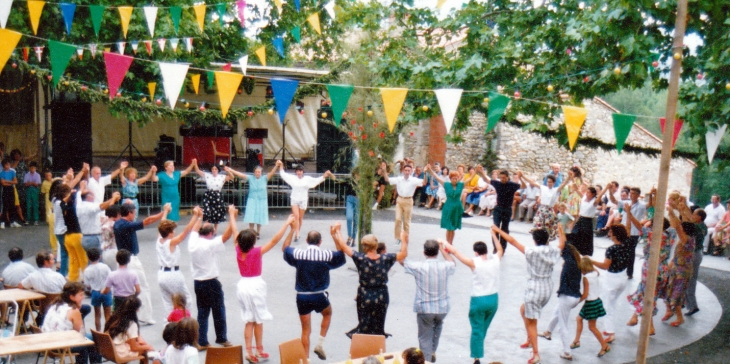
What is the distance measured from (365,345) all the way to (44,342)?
276 cm

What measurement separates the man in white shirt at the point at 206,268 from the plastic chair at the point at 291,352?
170 centimetres

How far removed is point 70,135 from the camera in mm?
17609

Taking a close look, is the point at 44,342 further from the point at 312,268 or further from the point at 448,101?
the point at 448,101

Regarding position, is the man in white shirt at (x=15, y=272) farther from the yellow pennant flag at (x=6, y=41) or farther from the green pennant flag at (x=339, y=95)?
the green pennant flag at (x=339, y=95)

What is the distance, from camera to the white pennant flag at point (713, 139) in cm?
743

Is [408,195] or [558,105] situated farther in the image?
[408,195]

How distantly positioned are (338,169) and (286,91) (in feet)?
39.7

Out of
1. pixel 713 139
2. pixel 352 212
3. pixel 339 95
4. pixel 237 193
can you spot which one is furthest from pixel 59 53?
pixel 237 193

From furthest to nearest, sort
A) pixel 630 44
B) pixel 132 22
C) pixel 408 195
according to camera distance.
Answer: pixel 132 22
pixel 408 195
pixel 630 44

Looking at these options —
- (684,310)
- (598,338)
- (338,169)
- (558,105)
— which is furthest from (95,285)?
(338,169)

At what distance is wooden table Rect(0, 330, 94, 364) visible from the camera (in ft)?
17.6

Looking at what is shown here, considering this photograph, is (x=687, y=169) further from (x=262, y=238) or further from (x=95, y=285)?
(x=95, y=285)

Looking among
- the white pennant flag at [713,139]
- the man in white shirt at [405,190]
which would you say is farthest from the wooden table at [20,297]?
the white pennant flag at [713,139]

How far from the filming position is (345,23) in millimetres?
11914
